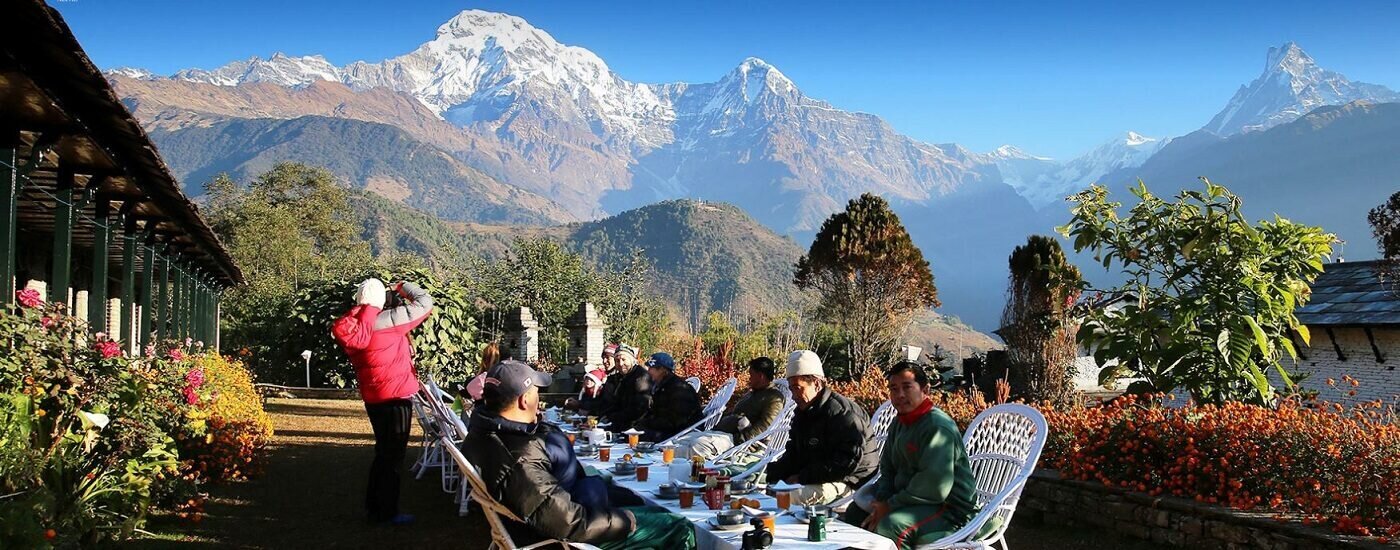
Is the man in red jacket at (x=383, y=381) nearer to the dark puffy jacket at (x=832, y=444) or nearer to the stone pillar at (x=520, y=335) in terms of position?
the dark puffy jacket at (x=832, y=444)

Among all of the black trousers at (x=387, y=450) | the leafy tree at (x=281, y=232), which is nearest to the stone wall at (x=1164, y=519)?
the black trousers at (x=387, y=450)

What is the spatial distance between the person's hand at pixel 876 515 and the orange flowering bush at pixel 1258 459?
241 cm

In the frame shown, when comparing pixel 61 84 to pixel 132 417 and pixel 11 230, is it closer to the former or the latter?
pixel 11 230

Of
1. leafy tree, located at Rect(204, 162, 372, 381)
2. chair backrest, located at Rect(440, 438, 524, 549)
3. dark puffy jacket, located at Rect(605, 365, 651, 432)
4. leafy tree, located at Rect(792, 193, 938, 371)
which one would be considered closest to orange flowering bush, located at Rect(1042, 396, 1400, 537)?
dark puffy jacket, located at Rect(605, 365, 651, 432)

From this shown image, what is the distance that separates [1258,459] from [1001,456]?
201 centimetres

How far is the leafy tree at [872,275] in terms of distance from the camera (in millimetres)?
16078

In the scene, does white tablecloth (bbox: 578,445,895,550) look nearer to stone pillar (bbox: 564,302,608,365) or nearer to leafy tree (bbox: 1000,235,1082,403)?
leafy tree (bbox: 1000,235,1082,403)

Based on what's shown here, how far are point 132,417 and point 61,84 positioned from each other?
1.83 metres

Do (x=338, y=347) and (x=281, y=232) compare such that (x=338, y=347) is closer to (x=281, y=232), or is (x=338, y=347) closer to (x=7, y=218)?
(x=7, y=218)

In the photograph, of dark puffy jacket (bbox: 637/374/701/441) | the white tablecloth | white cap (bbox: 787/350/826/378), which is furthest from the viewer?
dark puffy jacket (bbox: 637/374/701/441)

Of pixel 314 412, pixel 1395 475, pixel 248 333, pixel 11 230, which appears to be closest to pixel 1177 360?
pixel 1395 475

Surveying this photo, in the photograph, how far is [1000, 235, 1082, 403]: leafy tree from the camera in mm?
12539

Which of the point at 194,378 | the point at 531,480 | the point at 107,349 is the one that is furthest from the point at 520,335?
the point at 531,480

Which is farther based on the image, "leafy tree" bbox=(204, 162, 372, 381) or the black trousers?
"leafy tree" bbox=(204, 162, 372, 381)
